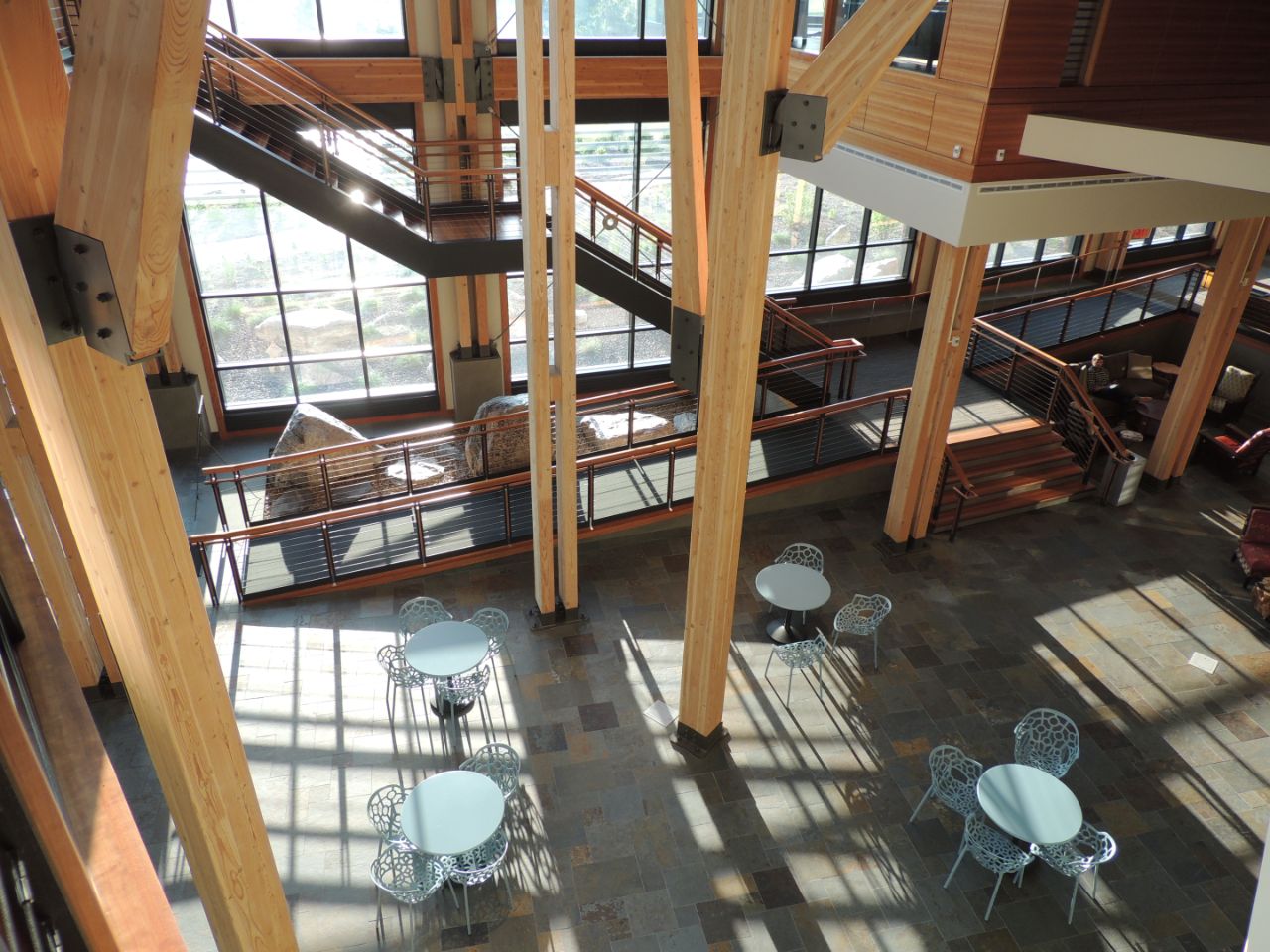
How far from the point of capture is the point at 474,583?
899cm

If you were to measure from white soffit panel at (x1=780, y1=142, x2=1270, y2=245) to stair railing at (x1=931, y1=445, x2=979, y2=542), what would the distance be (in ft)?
8.71

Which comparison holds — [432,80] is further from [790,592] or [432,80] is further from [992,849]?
[992,849]

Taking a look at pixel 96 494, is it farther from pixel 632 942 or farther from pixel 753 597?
pixel 753 597

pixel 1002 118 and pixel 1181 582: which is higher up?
pixel 1002 118

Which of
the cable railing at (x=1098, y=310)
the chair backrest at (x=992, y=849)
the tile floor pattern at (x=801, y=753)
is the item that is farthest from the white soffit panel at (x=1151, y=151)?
the cable railing at (x=1098, y=310)

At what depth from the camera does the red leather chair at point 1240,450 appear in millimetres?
11148

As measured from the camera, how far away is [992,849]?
6125 mm

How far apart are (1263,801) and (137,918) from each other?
323 inches

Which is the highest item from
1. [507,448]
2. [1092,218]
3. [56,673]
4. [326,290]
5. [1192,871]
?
[56,673]

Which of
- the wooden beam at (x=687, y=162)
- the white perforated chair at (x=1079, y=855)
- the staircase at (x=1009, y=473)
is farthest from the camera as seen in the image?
the staircase at (x=1009, y=473)

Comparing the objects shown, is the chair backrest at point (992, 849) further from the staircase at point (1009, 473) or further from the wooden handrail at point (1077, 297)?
the wooden handrail at point (1077, 297)

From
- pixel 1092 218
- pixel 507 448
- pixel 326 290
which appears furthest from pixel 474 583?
pixel 1092 218

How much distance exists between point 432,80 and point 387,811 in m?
7.76

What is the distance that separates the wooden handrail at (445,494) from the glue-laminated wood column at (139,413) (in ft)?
15.7
